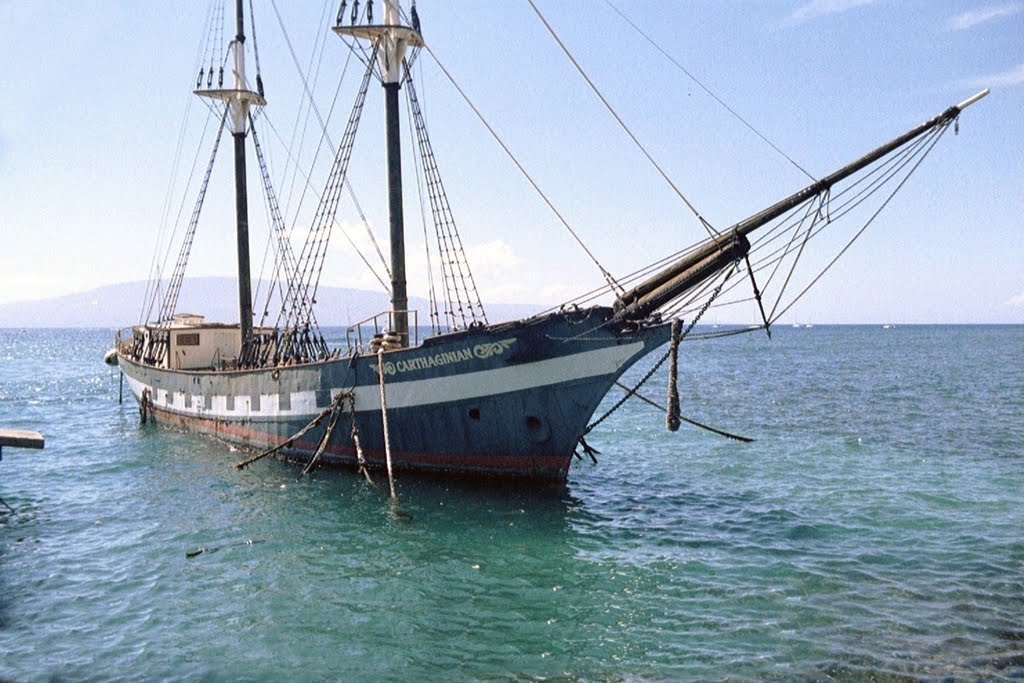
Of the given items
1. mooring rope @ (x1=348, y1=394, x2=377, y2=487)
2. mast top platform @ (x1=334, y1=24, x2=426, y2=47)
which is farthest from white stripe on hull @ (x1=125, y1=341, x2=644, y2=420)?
mast top platform @ (x1=334, y1=24, x2=426, y2=47)

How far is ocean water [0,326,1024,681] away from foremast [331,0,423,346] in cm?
514

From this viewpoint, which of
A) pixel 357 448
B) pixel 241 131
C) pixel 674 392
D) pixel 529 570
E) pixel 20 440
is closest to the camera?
pixel 529 570

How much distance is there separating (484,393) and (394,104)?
8676mm

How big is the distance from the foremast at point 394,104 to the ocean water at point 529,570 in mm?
5136

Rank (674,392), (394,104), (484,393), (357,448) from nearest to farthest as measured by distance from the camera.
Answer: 1. (674,392)
2. (484,393)
3. (357,448)
4. (394,104)

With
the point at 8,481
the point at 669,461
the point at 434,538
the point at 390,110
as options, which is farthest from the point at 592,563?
the point at 8,481

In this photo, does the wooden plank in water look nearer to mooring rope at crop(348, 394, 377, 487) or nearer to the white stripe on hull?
the white stripe on hull

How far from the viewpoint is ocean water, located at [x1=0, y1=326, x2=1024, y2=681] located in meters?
10.1

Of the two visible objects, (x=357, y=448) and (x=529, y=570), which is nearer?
(x=529, y=570)

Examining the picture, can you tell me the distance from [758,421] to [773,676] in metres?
24.4

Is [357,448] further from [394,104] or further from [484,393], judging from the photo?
[394,104]

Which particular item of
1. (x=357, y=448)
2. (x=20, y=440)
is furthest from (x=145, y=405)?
(x=357, y=448)

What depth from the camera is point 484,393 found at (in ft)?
58.4

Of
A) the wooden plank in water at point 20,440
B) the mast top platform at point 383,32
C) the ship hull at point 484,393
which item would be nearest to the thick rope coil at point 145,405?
the ship hull at point 484,393
